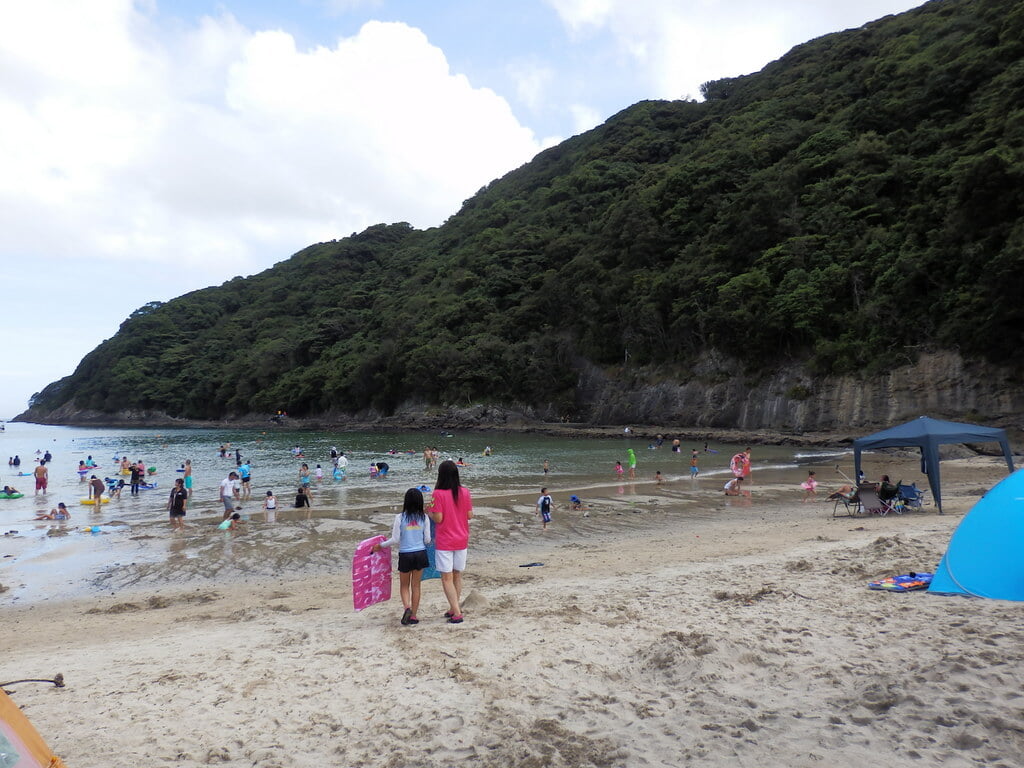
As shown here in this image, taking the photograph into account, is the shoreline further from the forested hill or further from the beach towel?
the beach towel

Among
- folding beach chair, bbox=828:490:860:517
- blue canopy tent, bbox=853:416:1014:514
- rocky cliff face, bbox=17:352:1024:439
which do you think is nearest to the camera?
blue canopy tent, bbox=853:416:1014:514

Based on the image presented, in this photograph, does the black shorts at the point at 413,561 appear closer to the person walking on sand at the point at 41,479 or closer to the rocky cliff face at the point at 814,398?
the person walking on sand at the point at 41,479

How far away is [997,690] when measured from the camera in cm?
363

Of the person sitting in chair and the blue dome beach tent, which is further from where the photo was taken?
the person sitting in chair

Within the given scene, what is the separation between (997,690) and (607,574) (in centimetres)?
501

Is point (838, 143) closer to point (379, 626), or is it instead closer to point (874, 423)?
point (874, 423)

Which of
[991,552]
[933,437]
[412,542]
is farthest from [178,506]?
[933,437]

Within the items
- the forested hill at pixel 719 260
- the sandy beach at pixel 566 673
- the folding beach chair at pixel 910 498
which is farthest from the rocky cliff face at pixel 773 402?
the sandy beach at pixel 566 673

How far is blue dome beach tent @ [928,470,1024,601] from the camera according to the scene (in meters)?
5.14

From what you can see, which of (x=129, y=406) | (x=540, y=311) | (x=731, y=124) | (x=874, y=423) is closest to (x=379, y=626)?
(x=874, y=423)

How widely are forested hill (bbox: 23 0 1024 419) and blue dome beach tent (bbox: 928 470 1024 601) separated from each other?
103 ft

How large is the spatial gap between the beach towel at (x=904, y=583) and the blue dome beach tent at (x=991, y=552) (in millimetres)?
150

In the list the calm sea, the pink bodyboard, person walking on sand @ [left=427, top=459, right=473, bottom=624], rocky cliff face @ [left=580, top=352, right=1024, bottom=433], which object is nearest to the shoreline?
rocky cliff face @ [left=580, top=352, right=1024, bottom=433]

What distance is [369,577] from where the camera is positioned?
6.45 metres
